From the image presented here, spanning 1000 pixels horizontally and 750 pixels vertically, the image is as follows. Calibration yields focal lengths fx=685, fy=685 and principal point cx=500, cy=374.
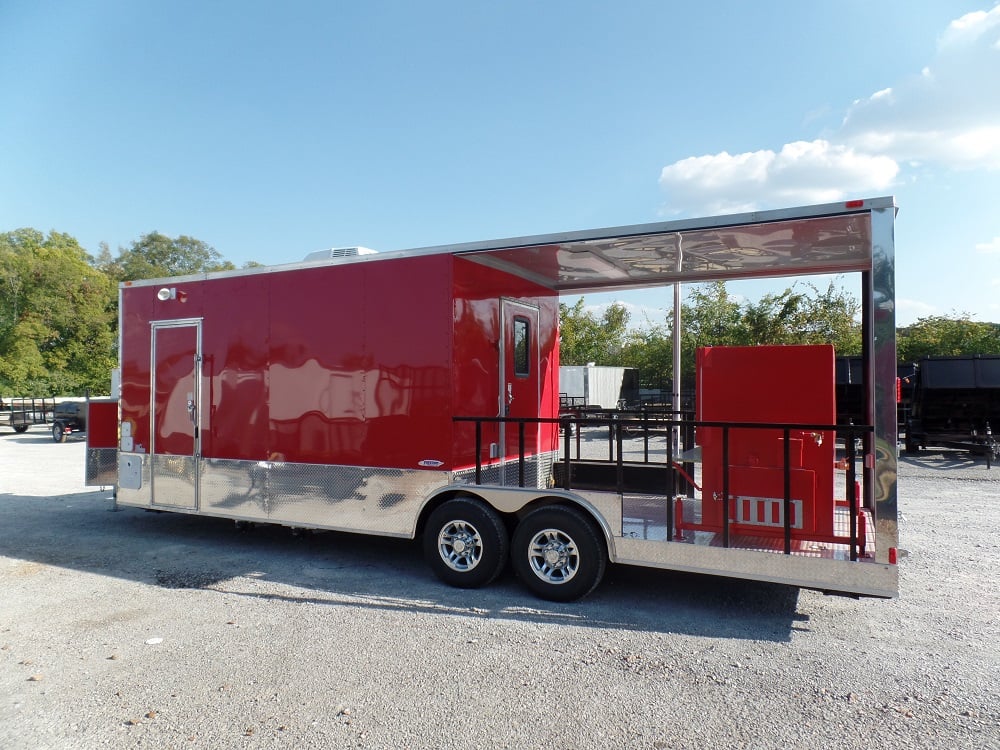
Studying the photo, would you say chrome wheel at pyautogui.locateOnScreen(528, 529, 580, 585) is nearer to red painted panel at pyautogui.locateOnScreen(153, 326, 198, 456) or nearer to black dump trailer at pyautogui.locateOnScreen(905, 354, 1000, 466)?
red painted panel at pyautogui.locateOnScreen(153, 326, 198, 456)

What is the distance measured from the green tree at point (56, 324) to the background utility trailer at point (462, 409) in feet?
97.4

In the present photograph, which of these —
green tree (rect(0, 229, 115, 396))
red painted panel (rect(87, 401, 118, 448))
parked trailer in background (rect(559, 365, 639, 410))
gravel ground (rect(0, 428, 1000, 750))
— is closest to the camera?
gravel ground (rect(0, 428, 1000, 750))

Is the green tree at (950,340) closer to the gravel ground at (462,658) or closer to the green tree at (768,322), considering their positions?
the green tree at (768,322)

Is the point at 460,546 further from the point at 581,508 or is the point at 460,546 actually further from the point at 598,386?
the point at 598,386

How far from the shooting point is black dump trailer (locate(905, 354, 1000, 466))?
1534cm

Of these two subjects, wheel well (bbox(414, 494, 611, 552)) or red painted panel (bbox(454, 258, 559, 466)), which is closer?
wheel well (bbox(414, 494, 611, 552))

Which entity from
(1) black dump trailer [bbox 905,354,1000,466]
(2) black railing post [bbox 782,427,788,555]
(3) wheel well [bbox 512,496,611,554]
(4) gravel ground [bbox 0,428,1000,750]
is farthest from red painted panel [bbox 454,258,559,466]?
(1) black dump trailer [bbox 905,354,1000,466]

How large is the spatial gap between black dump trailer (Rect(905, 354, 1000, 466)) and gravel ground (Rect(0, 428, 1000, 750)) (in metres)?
10.1

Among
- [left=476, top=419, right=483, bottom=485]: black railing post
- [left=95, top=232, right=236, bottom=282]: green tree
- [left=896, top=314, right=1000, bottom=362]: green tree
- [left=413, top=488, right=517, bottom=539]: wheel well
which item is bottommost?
[left=413, top=488, right=517, bottom=539]: wheel well

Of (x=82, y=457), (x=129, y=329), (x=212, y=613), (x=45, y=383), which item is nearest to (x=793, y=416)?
(x=212, y=613)

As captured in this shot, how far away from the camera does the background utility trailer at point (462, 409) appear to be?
4879 millimetres

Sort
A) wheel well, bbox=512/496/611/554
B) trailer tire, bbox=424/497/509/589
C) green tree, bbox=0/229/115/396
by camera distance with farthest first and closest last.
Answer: green tree, bbox=0/229/115/396
trailer tire, bbox=424/497/509/589
wheel well, bbox=512/496/611/554

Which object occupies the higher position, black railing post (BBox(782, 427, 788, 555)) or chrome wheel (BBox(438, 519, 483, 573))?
black railing post (BBox(782, 427, 788, 555))

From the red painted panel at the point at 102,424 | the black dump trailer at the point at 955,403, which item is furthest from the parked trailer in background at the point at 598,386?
the red painted panel at the point at 102,424
